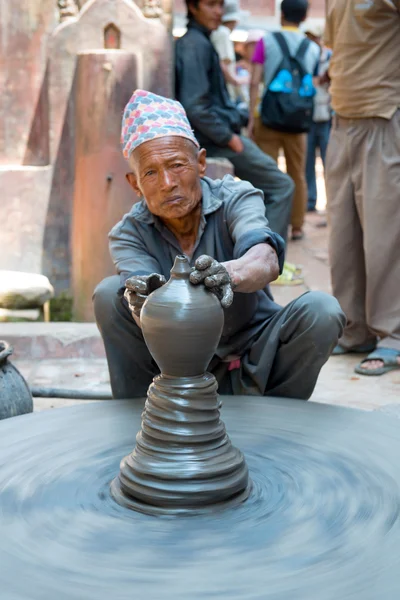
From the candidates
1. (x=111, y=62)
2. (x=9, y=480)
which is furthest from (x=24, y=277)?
(x=9, y=480)

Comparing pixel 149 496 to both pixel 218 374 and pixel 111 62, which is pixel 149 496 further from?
pixel 111 62

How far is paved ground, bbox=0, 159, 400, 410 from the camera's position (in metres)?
3.89

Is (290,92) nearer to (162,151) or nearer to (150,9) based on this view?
(150,9)

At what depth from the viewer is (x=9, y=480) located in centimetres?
197

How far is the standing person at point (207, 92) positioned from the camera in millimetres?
5371

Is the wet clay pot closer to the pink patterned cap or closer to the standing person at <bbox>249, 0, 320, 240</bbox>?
the pink patterned cap

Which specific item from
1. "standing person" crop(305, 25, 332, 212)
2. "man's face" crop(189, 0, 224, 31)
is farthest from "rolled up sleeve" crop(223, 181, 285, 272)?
"standing person" crop(305, 25, 332, 212)

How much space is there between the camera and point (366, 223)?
4234 millimetres

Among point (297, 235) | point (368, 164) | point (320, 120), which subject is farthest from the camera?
point (320, 120)

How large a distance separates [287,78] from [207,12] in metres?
1.35

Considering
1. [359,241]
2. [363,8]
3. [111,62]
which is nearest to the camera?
[363,8]

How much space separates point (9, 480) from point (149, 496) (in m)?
0.35

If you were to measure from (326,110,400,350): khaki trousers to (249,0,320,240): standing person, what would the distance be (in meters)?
2.32

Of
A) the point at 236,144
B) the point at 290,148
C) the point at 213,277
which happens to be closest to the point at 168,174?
the point at 213,277
